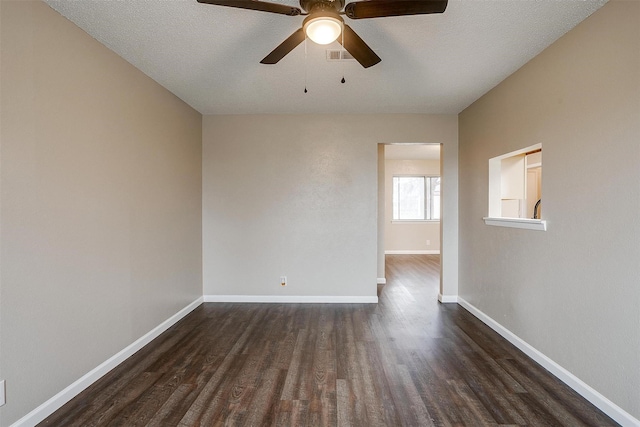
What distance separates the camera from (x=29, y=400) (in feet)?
5.53

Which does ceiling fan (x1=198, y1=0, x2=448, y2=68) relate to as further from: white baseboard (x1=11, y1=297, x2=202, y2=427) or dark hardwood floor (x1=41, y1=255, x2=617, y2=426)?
white baseboard (x1=11, y1=297, x2=202, y2=427)

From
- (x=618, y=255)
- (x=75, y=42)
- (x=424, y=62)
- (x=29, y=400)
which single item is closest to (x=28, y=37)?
(x=75, y=42)

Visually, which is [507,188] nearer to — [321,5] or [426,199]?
[321,5]

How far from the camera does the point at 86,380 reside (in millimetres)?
Result: 2059

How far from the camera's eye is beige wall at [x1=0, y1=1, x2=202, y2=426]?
1.61 metres

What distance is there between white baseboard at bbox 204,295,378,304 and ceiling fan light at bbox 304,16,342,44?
308 cm

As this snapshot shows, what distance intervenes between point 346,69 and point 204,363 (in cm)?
273

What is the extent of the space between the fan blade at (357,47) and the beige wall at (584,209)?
1.38m

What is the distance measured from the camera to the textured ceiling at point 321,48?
6.17 ft

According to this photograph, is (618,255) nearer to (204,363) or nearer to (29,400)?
(204,363)

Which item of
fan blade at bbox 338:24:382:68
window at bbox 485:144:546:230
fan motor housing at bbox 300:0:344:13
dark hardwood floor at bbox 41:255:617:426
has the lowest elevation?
dark hardwood floor at bbox 41:255:617:426

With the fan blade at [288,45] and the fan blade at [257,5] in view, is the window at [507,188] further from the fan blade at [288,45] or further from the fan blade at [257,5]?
the fan blade at [257,5]

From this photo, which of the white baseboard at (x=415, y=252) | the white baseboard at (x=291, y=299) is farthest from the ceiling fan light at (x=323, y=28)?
the white baseboard at (x=415, y=252)

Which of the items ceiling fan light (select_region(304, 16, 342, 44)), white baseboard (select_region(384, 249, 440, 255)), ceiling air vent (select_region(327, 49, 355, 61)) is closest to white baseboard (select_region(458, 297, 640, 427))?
ceiling fan light (select_region(304, 16, 342, 44))
